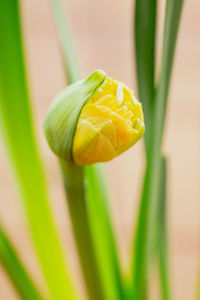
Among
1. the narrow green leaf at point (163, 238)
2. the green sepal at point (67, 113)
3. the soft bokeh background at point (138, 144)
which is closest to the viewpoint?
the green sepal at point (67, 113)

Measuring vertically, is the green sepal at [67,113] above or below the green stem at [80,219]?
above

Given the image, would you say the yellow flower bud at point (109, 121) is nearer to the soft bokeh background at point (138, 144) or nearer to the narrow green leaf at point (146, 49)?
the narrow green leaf at point (146, 49)

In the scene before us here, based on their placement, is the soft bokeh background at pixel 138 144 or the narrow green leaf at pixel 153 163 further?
the soft bokeh background at pixel 138 144

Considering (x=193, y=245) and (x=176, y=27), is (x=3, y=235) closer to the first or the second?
(x=176, y=27)

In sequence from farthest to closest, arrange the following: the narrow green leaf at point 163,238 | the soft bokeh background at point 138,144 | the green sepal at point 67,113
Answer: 1. the soft bokeh background at point 138,144
2. the narrow green leaf at point 163,238
3. the green sepal at point 67,113

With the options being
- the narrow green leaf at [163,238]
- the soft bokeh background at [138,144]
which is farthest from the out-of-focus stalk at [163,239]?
→ the soft bokeh background at [138,144]

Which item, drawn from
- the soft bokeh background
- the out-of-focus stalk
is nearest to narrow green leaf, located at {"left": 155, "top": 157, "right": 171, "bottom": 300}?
the out-of-focus stalk
